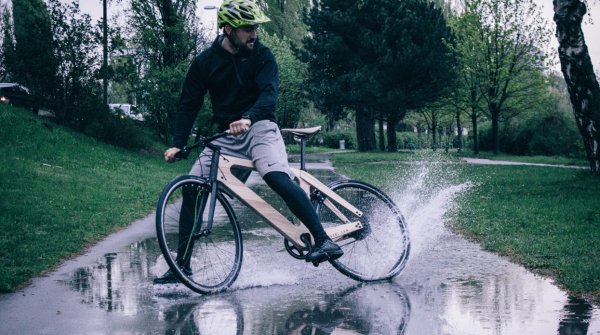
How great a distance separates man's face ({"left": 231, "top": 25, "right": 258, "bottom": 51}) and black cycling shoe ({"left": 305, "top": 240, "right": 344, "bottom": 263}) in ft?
4.95

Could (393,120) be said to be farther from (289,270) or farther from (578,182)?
(289,270)

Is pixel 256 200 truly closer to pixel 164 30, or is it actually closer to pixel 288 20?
pixel 164 30

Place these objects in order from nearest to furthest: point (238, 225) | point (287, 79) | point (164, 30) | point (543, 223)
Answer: point (238, 225) < point (543, 223) < point (164, 30) < point (287, 79)

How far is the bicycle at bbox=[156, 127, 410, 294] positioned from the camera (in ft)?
17.2

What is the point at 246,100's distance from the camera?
208 inches

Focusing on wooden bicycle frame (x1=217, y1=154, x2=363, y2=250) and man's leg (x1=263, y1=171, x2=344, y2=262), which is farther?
wooden bicycle frame (x1=217, y1=154, x2=363, y2=250)

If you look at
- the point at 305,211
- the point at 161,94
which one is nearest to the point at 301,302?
the point at 305,211

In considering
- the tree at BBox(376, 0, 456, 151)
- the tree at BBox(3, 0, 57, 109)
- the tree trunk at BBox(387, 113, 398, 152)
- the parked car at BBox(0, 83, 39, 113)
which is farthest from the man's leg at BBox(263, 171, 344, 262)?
the tree trunk at BBox(387, 113, 398, 152)

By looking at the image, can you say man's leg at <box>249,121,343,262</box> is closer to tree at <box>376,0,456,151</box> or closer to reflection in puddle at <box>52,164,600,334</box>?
reflection in puddle at <box>52,164,600,334</box>

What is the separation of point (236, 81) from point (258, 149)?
509 mm

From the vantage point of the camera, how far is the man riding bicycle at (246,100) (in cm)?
513

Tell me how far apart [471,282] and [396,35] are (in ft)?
117

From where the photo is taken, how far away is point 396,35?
3988 centimetres

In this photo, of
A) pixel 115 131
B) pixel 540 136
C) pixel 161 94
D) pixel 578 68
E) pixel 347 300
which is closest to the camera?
pixel 347 300
